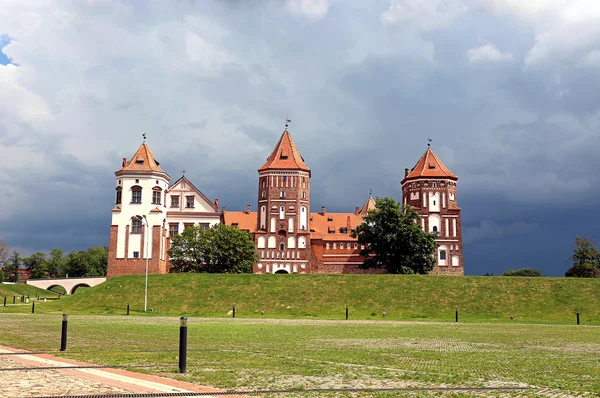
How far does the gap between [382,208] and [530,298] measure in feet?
107

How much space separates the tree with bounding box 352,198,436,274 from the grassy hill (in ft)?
61.6

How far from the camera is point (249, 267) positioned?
263 ft

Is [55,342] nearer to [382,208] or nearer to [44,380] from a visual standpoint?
[44,380]

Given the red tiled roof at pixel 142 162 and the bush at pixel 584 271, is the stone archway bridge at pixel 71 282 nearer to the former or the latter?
the red tiled roof at pixel 142 162

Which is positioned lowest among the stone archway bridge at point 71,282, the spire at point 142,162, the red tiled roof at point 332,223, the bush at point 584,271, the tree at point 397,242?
the stone archway bridge at point 71,282

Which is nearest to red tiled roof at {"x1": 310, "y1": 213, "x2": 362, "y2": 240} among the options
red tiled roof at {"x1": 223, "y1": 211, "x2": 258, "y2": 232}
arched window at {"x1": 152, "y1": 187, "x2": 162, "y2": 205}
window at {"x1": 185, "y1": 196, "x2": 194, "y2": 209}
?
red tiled roof at {"x1": 223, "y1": 211, "x2": 258, "y2": 232}

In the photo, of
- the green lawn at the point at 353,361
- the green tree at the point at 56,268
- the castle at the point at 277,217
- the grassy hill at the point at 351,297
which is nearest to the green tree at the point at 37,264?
the green tree at the point at 56,268

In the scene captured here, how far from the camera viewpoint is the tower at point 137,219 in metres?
79.2

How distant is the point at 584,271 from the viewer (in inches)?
3991

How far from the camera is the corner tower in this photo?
93.6m

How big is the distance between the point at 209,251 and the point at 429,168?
43.9 metres

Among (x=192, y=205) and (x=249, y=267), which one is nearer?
(x=249, y=267)

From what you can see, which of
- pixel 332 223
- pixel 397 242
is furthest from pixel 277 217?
pixel 397 242

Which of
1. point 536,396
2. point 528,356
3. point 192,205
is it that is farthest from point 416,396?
point 192,205
